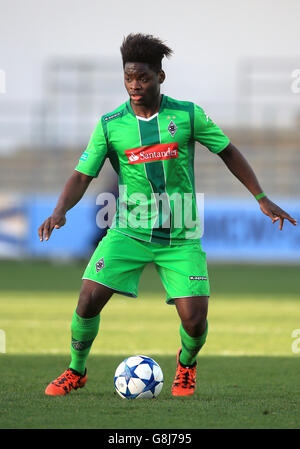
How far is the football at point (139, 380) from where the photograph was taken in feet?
17.0

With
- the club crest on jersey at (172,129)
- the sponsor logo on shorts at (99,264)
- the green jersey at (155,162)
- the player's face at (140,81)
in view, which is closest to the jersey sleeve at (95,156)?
the green jersey at (155,162)

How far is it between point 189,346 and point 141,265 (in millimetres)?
625

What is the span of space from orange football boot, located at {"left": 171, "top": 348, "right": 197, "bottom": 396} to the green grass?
94mm

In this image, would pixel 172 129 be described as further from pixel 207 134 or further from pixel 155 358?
pixel 155 358

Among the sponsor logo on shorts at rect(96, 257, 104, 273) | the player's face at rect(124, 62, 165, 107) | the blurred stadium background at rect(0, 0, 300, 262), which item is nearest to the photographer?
the player's face at rect(124, 62, 165, 107)

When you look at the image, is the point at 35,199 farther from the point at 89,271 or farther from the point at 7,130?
the point at 89,271

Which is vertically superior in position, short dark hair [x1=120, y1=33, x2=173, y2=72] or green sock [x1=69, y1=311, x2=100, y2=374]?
short dark hair [x1=120, y1=33, x2=173, y2=72]

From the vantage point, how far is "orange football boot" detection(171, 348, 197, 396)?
5371 mm

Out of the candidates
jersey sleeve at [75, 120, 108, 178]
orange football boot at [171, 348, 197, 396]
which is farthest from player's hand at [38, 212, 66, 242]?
orange football boot at [171, 348, 197, 396]

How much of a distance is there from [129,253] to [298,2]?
25.5 metres

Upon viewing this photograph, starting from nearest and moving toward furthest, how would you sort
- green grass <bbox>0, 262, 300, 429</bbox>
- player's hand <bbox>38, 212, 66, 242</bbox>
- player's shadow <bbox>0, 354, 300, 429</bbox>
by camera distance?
1. player's shadow <bbox>0, 354, 300, 429</bbox>
2. green grass <bbox>0, 262, 300, 429</bbox>
3. player's hand <bbox>38, 212, 66, 242</bbox>

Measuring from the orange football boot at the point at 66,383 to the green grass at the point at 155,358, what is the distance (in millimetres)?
62

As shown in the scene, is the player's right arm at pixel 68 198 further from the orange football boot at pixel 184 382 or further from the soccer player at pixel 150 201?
the orange football boot at pixel 184 382

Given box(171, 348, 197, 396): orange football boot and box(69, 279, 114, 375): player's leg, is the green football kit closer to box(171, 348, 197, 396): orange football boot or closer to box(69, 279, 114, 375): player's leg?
box(69, 279, 114, 375): player's leg
